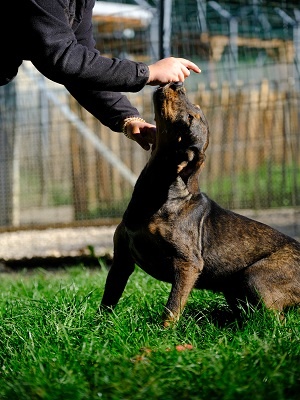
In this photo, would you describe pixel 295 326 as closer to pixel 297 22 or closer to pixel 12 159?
pixel 297 22

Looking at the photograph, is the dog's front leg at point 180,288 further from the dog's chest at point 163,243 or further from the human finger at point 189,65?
the human finger at point 189,65

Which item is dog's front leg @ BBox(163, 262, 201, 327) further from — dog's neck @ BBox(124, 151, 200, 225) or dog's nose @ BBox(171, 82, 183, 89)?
dog's nose @ BBox(171, 82, 183, 89)

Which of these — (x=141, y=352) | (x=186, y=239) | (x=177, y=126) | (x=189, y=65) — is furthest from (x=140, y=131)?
(x=141, y=352)

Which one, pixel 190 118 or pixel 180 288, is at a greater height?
pixel 190 118

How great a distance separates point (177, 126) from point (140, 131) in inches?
13.7

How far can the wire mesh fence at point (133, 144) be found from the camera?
30.5 feet

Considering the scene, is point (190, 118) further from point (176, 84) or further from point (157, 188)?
point (157, 188)

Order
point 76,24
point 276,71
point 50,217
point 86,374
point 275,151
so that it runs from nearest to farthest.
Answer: point 86,374
point 76,24
point 275,151
point 50,217
point 276,71

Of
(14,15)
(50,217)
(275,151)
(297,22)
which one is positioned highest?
(297,22)

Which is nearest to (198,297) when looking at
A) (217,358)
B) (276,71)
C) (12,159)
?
(217,358)

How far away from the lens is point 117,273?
4.35 m

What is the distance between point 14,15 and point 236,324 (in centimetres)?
202

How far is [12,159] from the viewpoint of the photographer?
381 inches

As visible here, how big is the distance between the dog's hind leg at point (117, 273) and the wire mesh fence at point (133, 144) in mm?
4845
